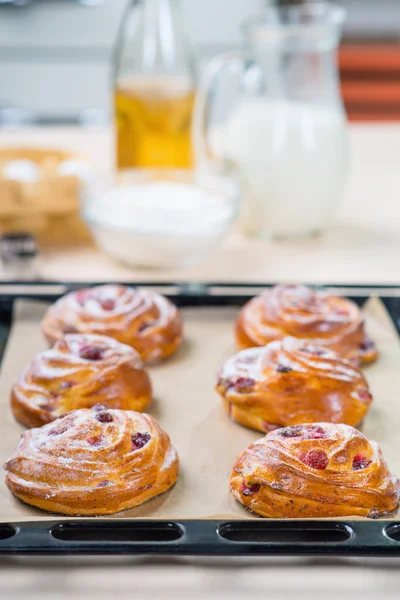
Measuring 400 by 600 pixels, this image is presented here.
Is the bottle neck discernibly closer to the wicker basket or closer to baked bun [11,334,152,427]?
the wicker basket

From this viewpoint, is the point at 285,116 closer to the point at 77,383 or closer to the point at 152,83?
the point at 152,83

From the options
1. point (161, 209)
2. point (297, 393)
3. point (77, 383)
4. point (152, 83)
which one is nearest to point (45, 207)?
point (161, 209)

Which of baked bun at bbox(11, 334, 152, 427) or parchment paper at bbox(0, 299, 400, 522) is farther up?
baked bun at bbox(11, 334, 152, 427)

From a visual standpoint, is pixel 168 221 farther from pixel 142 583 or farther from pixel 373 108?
pixel 373 108

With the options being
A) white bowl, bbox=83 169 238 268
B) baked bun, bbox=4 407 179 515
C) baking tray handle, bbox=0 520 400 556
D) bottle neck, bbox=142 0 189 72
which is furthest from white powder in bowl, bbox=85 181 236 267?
baking tray handle, bbox=0 520 400 556

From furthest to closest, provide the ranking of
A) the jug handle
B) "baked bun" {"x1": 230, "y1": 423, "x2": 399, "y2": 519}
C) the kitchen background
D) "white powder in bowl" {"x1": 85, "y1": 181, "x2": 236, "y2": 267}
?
the kitchen background, the jug handle, "white powder in bowl" {"x1": 85, "y1": 181, "x2": 236, "y2": 267}, "baked bun" {"x1": 230, "y1": 423, "x2": 399, "y2": 519}
